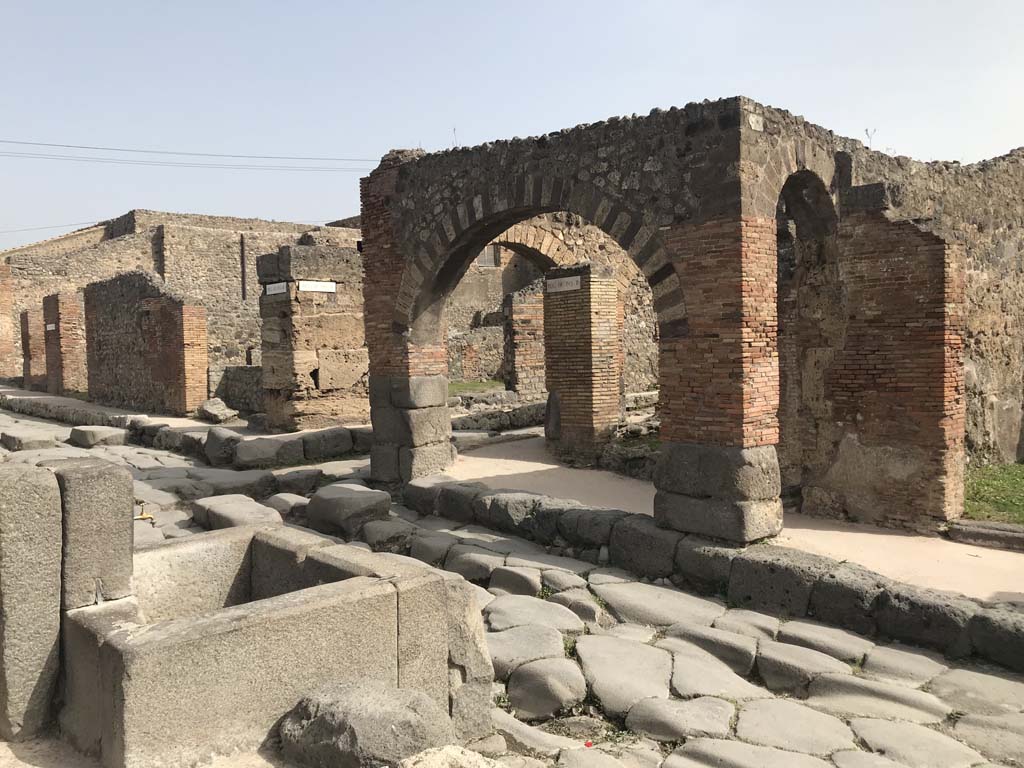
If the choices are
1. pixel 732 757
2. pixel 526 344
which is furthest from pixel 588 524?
pixel 526 344

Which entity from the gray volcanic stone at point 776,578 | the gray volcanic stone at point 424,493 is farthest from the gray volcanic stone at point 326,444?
the gray volcanic stone at point 776,578

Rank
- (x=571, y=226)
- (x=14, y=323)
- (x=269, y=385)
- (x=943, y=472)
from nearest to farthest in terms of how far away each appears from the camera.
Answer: (x=943, y=472) < (x=269, y=385) < (x=571, y=226) < (x=14, y=323)

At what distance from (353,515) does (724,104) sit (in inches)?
208

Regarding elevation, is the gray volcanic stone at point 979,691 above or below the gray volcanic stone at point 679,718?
below

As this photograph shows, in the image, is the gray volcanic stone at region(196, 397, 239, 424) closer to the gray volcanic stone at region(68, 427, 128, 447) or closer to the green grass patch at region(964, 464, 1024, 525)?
the gray volcanic stone at region(68, 427, 128, 447)

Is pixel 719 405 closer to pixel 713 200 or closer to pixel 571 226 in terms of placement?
pixel 713 200

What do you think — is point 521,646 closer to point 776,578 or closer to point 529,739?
point 529,739

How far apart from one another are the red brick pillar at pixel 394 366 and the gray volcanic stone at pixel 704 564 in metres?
4.30

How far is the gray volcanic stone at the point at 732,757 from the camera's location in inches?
158

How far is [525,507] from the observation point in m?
8.37

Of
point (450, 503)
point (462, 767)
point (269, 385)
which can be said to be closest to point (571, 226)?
point (269, 385)

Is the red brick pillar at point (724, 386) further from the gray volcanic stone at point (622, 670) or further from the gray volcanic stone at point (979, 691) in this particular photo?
the gray volcanic stone at point (979, 691)

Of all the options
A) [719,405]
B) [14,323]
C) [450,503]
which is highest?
[14,323]

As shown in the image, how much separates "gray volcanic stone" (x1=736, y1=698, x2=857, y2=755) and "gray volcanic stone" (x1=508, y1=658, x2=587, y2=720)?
0.96m
